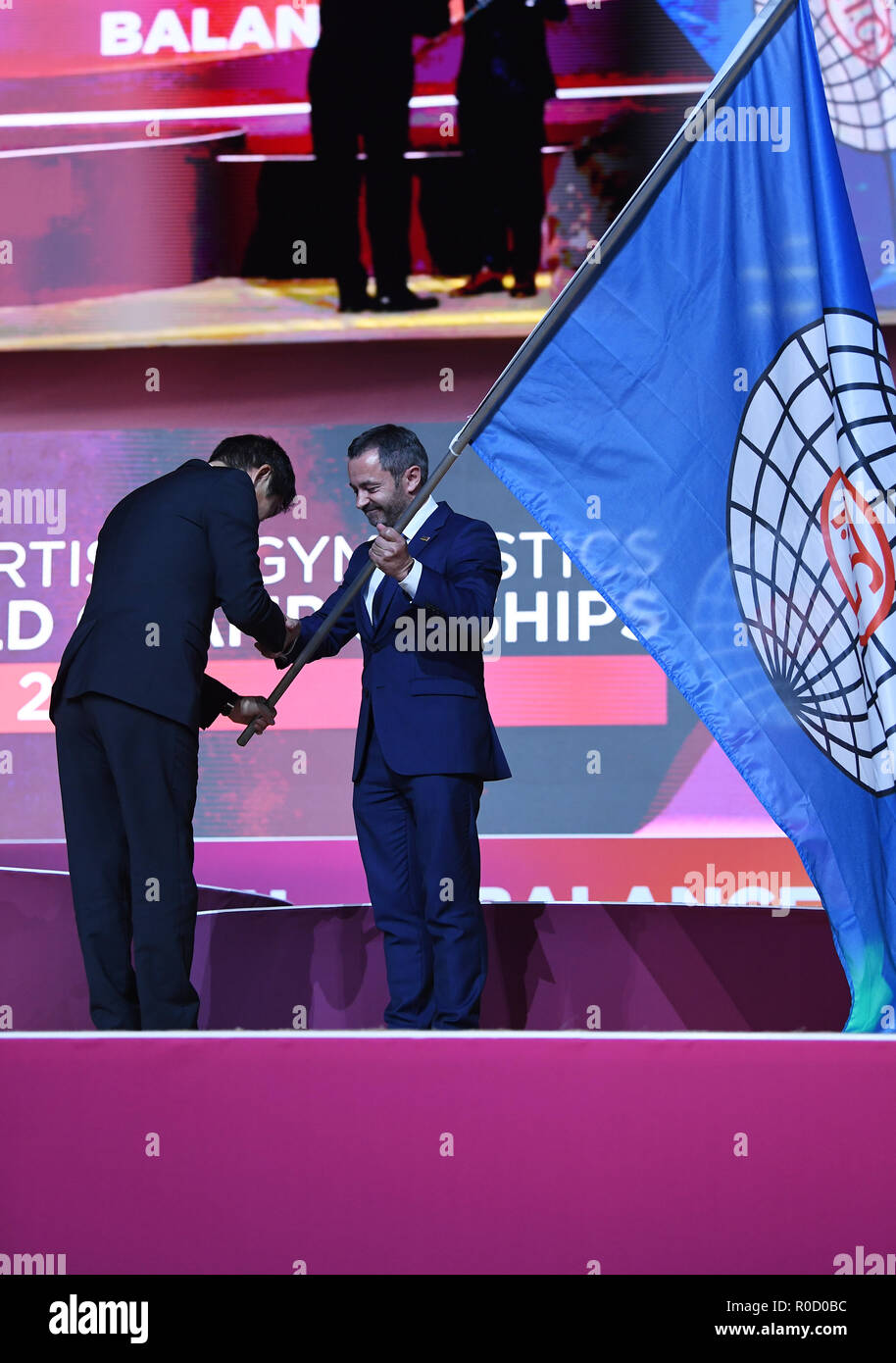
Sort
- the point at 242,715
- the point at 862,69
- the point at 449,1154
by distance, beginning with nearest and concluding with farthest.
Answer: the point at 449,1154 < the point at 242,715 < the point at 862,69

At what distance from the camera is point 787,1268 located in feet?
5.43

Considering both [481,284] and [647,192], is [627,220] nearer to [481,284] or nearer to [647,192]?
[647,192]

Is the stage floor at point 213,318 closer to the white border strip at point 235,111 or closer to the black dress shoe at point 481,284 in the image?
the black dress shoe at point 481,284

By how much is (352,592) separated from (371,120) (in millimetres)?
1950

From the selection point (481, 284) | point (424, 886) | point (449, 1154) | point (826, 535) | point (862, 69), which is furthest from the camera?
point (481, 284)

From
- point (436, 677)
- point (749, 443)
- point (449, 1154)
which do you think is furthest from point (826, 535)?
point (449, 1154)

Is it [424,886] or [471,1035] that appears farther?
[424,886]

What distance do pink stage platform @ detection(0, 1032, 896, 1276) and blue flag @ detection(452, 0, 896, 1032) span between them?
1.38 ft

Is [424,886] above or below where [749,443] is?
below

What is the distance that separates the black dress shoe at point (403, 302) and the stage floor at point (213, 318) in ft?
0.06

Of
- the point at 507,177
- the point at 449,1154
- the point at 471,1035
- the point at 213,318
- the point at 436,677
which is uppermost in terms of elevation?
the point at 507,177

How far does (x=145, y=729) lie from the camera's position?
212cm

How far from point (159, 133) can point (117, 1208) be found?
3.08m
